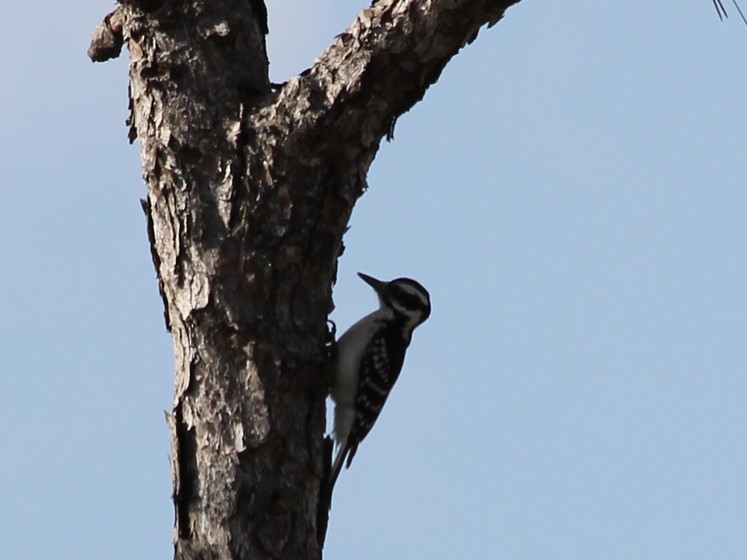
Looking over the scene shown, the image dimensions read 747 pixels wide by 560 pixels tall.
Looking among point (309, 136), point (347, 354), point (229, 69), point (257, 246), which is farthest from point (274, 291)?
point (347, 354)

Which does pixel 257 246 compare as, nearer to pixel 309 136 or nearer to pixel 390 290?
pixel 309 136

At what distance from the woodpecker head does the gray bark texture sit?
245 cm

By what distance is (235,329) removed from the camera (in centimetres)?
479

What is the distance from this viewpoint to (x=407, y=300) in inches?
298

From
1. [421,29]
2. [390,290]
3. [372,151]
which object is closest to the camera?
[421,29]

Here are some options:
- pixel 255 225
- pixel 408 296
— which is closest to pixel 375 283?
pixel 408 296

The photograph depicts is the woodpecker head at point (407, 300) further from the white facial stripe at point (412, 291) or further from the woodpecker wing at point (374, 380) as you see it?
the woodpecker wing at point (374, 380)

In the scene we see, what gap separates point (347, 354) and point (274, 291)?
5.74 feet

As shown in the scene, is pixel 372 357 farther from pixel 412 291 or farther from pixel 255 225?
pixel 255 225

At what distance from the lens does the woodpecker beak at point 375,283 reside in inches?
301

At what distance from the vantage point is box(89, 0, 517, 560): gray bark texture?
465 centimetres

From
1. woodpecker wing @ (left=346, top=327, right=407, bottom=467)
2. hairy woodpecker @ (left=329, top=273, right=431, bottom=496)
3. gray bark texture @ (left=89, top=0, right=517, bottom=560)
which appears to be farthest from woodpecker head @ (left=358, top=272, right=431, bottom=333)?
gray bark texture @ (left=89, top=0, right=517, bottom=560)

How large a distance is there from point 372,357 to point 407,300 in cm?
72

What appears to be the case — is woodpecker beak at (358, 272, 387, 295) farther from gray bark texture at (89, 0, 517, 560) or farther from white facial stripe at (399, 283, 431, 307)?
gray bark texture at (89, 0, 517, 560)
